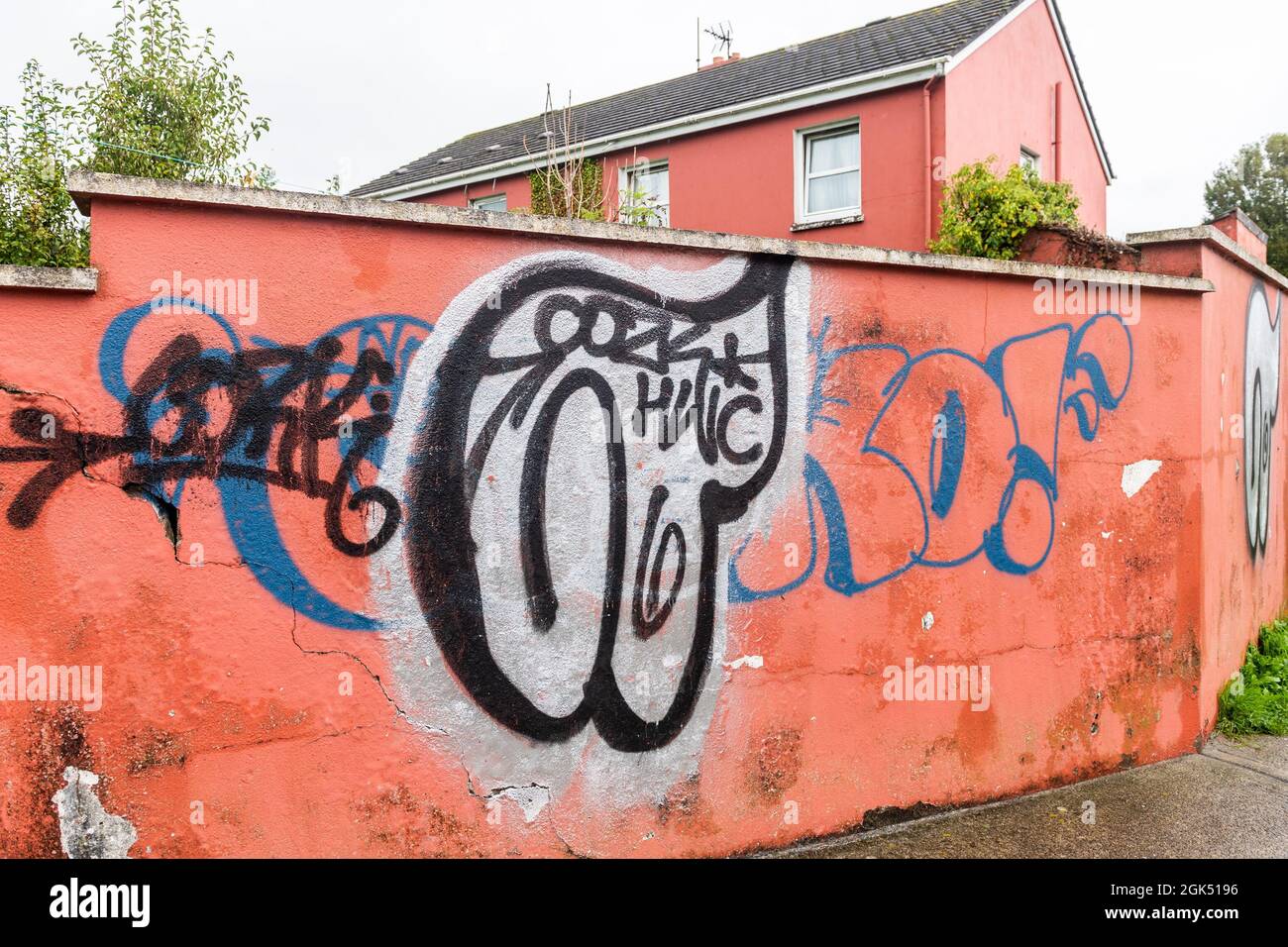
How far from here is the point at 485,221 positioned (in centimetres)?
378

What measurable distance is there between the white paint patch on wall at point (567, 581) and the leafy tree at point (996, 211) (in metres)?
4.06

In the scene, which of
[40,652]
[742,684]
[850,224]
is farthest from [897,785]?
[850,224]

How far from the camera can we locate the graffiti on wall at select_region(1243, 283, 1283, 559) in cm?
724

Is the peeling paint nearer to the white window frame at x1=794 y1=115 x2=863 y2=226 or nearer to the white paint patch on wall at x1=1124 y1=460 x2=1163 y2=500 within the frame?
the white paint patch on wall at x1=1124 y1=460 x2=1163 y2=500

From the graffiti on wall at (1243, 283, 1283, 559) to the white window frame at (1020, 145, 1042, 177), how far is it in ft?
21.7

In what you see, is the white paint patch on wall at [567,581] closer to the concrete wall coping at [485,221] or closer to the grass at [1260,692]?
the concrete wall coping at [485,221]

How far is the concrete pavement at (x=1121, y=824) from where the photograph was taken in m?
4.48

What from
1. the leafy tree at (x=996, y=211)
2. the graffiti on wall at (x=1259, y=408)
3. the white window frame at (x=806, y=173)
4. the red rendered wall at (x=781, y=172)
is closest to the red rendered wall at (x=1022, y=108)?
the red rendered wall at (x=781, y=172)

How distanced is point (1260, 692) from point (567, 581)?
537 centimetres

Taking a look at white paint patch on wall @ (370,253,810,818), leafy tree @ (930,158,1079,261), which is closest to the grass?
leafy tree @ (930,158,1079,261)

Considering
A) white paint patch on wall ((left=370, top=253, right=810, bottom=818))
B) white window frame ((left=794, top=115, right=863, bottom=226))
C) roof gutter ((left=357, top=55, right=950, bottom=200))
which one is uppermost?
roof gutter ((left=357, top=55, right=950, bottom=200))

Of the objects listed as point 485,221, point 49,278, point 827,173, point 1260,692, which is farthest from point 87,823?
point 827,173

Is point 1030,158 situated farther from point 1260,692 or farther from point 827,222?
point 1260,692
